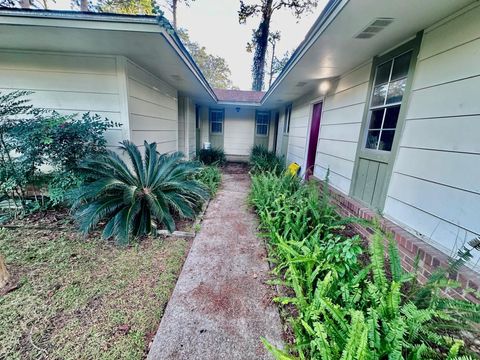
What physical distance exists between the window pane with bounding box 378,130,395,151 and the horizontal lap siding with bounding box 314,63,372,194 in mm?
463

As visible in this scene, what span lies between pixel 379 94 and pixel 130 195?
352 cm

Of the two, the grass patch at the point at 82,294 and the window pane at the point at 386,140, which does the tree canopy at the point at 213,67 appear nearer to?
the window pane at the point at 386,140

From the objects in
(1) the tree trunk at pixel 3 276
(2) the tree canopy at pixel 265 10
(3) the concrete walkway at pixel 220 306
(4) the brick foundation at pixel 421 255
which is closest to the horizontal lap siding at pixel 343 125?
(4) the brick foundation at pixel 421 255

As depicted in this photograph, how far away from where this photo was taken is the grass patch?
1349mm

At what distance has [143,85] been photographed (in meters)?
3.85

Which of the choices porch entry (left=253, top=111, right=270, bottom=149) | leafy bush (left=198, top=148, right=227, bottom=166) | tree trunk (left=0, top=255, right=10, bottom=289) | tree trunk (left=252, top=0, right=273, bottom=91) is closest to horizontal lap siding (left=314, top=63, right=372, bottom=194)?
tree trunk (left=0, top=255, right=10, bottom=289)

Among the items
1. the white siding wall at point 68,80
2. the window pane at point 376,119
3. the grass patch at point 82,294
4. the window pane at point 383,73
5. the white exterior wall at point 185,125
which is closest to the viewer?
the grass patch at point 82,294

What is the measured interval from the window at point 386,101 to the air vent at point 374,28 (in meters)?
0.48

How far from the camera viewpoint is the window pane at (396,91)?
2312mm

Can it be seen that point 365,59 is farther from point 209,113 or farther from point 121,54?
point 209,113

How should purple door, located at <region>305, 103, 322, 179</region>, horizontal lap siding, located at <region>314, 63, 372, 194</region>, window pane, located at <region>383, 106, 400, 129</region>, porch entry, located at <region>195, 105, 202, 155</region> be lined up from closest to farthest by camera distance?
window pane, located at <region>383, 106, 400, 129</region> < horizontal lap siding, located at <region>314, 63, 372, 194</region> < purple door, located at <region>305, 103, 322, 179</region> < porch entry, located at <region>195, 105, 202, 155</region>

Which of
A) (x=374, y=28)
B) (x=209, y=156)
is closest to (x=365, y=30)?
(x=374, y=28)

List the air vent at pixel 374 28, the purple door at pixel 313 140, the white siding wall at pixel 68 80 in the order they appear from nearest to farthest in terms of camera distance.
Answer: the air vent at pixel 374 28 → the white siding wall at pixel 68 80 → the purple door at pixel 313 140

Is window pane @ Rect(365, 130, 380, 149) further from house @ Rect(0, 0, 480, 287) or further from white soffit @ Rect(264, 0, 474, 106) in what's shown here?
white soffit @ Rect(264, 0, 474, 106)
